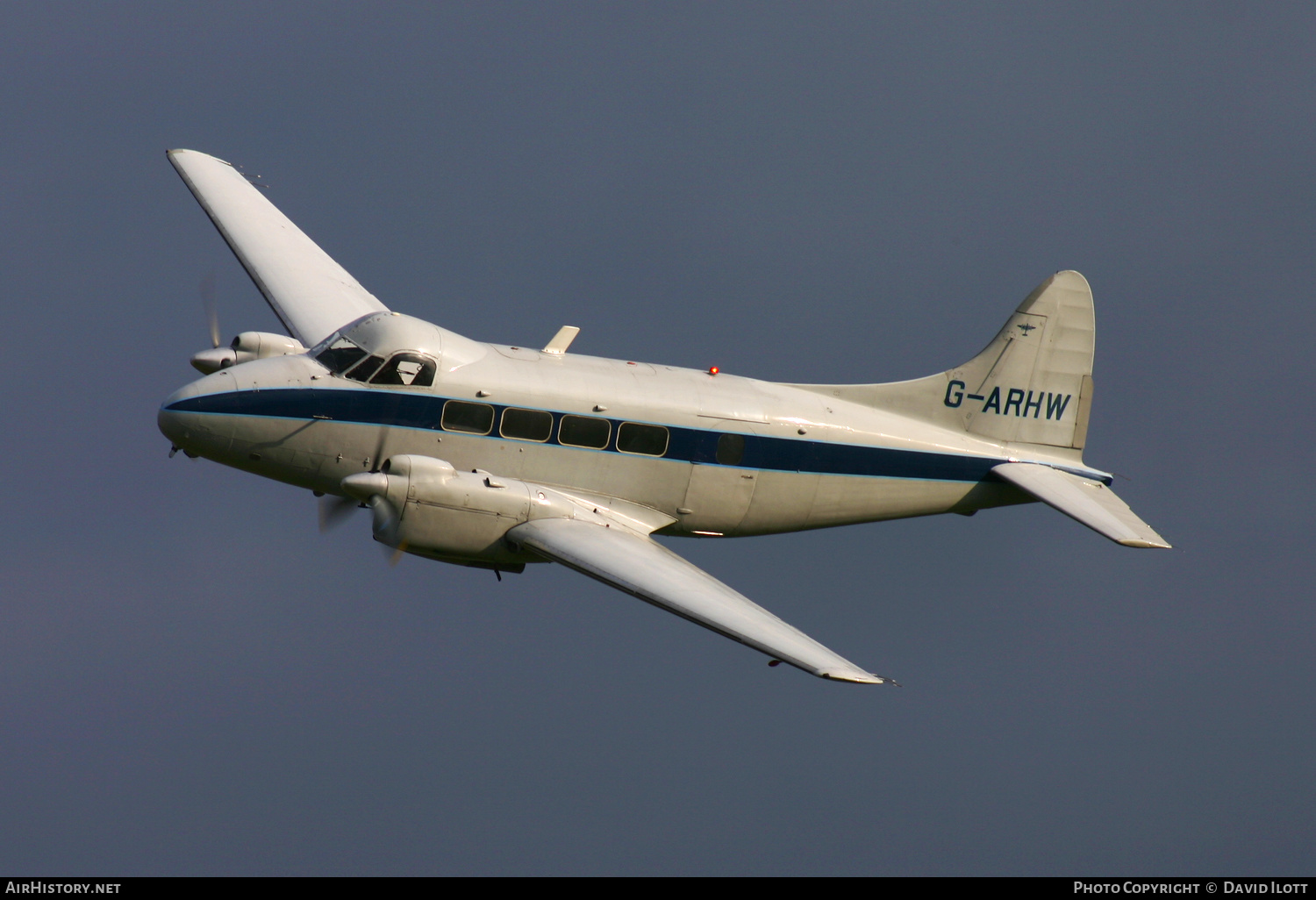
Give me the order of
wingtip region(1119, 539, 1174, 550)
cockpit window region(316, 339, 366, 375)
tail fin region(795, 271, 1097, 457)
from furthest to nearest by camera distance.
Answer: tail fin region(795, 271, 1097, 457) → wingtip region(1119, 539, 1174, 550) → cockpit window region(316, 339, 366, 375)

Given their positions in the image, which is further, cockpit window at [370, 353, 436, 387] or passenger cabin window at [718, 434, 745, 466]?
passenger cabin window at [718, 434, 745, 466]

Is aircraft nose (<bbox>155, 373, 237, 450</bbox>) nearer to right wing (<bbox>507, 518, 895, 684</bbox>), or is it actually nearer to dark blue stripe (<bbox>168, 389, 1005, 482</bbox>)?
dark blue stripe (<bbox>168, 389, 1005, 482</bbox>)

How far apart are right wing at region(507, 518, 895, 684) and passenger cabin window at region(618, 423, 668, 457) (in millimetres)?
1615

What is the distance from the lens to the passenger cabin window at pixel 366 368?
30516 millimetres

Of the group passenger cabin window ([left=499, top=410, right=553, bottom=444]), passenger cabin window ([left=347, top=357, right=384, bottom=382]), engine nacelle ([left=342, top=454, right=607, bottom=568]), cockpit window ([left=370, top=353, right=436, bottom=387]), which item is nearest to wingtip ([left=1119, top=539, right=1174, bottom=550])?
engine nacelle ([left=342, top=454, right=607, bottom=568])

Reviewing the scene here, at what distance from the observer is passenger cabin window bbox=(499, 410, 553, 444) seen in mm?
30766

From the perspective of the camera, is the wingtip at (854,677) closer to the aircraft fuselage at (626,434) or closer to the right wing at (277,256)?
the aircraft fuselage at (626,434)

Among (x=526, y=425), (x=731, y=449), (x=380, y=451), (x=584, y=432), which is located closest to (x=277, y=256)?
(x=380, y=451)

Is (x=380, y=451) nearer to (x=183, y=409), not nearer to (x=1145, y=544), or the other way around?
(x=183, y=409)

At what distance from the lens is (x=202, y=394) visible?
29.9m

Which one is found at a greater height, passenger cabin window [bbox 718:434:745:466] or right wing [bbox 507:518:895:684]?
passenger cabin window [bbox 718:434:745:466]

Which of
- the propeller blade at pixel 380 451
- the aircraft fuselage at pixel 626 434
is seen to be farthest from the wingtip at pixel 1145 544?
the propeller blade at pixel 380 451

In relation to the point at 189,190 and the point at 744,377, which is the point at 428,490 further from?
the point at 189,190

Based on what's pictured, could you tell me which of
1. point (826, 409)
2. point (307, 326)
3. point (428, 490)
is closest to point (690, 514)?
point (826, 409)
